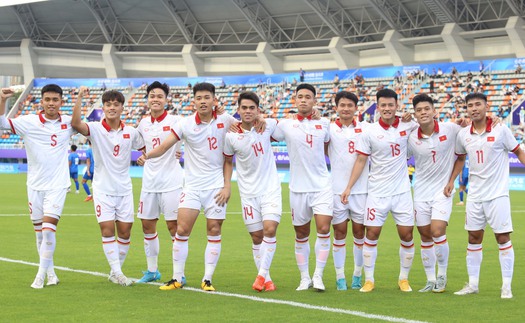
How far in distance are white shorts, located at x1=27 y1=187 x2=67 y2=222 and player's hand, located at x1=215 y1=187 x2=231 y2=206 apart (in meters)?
1.93

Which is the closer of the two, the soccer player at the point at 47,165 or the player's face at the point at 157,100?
the soccer player at the point at 47,165

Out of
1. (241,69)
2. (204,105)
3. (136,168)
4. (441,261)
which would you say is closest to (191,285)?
(204,105)

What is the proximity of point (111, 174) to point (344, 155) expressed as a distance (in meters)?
2.93

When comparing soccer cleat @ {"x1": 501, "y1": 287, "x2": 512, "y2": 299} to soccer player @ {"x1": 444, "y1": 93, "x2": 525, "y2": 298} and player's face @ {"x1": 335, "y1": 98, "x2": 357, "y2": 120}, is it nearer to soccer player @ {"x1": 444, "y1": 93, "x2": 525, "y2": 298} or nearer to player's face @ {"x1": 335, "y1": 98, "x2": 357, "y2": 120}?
soccer player @ {"x1": 444, "y1": 93, "x2": 525, "y2": 298}

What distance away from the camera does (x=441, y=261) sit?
10.5 meters

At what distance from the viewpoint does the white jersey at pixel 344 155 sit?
10641 millimetres

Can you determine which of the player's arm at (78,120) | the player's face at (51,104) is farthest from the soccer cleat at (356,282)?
the player's face at (51,104)

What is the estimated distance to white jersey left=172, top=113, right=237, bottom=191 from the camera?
10.5 meters

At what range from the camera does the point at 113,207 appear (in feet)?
35.6

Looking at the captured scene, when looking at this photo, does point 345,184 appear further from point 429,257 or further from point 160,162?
point 160,162

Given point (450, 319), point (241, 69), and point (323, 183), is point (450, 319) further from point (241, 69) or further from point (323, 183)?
point (241, 69)

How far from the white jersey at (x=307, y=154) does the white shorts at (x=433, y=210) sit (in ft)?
3.74

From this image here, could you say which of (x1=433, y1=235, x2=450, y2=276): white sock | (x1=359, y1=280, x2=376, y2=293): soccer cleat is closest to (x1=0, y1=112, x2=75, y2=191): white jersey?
(x1=359, y1=280, x2=376, y2=293): soccer cleat

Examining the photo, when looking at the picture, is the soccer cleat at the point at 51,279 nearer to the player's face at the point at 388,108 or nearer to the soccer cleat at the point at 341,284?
the soccer cleat at the point at 341,284
